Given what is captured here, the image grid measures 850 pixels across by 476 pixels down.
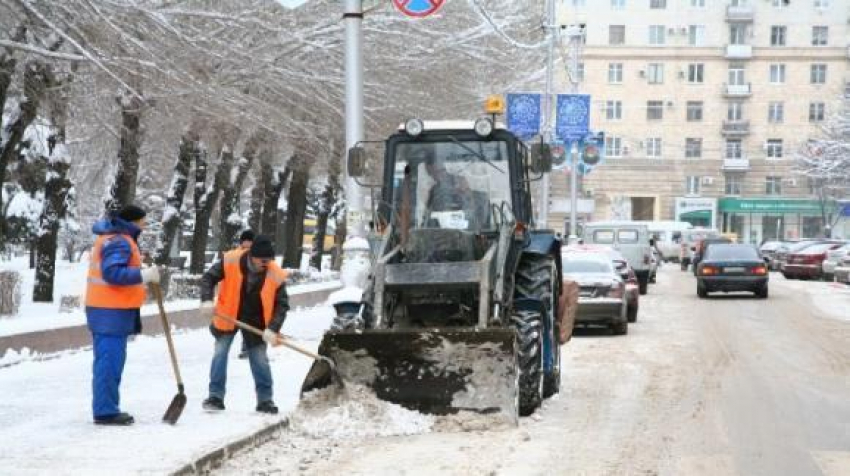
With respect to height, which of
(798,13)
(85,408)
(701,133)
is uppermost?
(798,13)

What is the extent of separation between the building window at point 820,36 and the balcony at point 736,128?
744 cm

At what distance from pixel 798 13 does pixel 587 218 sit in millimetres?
22995

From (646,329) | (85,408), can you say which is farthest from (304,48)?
(85,408)

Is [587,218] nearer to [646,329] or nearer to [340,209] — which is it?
[340,209]

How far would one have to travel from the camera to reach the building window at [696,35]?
86688 millimetres

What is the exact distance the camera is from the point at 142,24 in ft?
51.7

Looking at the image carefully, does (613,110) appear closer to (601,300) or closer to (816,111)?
(816,111)

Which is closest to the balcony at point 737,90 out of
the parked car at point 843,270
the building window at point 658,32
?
the building window at point 658,32

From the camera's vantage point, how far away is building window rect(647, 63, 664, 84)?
285 ft

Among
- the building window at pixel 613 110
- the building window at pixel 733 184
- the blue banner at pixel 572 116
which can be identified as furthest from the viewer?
the building window at pixel 733 184

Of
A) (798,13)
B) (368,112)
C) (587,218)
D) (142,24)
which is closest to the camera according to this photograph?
(142,24)

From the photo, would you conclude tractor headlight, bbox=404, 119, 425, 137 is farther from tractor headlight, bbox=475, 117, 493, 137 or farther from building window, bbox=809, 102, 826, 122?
building window, bbox=809, 102, 826, 122

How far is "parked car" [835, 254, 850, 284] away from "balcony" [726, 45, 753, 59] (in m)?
48.2

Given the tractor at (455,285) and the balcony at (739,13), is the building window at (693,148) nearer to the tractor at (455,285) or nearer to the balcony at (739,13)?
the balcony at (739,13)
